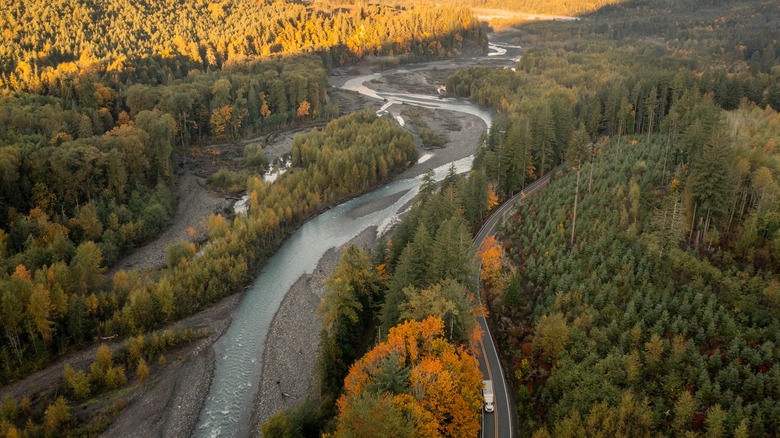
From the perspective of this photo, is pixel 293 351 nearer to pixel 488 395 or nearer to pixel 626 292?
pixel 488 395

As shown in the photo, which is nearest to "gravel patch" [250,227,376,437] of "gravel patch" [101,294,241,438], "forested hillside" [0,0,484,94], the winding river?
the winding river

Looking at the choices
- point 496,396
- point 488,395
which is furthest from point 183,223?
point 488,395

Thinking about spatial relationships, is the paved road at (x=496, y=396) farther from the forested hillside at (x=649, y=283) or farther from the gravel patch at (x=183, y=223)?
the gravel patch at (x=183, y=223)

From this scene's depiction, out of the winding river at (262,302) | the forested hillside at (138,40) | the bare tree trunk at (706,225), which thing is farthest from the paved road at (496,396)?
the forested hillside at (138,40)

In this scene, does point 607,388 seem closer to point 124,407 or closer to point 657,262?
point 657,262

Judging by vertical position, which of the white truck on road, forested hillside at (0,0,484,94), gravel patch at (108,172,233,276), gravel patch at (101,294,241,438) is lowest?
gravel patch at (101,294,241,438)

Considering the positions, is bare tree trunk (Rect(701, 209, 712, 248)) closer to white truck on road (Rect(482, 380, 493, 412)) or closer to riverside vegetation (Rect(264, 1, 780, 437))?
riverside vegetation (Rect(264, 1, 780, 437))
